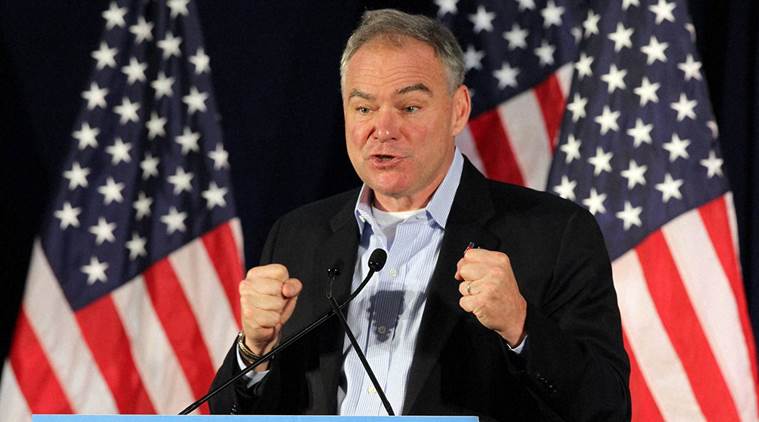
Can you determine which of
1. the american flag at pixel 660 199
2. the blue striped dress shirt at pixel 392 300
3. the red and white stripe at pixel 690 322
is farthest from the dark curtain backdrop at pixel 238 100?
the blue striped dress shirt at pixel 392 300

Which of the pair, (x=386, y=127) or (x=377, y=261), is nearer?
(x=377, y=261)

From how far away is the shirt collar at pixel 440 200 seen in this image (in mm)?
2327

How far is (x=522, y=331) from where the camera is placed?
1890mm

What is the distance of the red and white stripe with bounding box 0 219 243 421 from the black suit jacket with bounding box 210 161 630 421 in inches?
61.7

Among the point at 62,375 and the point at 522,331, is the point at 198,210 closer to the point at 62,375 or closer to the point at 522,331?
the point at 62,375

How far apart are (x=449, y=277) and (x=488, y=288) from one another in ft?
1.31

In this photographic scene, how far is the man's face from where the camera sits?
2.32 m

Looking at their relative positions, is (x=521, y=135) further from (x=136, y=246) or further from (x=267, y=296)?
(x=267, y=296)

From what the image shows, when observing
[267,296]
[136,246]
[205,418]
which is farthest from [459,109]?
[136,246]

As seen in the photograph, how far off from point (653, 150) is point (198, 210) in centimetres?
168

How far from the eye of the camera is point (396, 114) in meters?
2.32

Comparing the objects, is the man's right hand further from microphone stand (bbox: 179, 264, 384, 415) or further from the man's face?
the man's face

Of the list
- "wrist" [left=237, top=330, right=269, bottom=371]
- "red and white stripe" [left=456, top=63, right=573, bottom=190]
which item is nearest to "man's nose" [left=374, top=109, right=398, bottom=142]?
"wrist" [left=237, top=330, right=269, bottom=371]

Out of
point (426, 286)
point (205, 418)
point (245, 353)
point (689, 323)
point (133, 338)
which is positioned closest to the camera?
point (205, 418)
